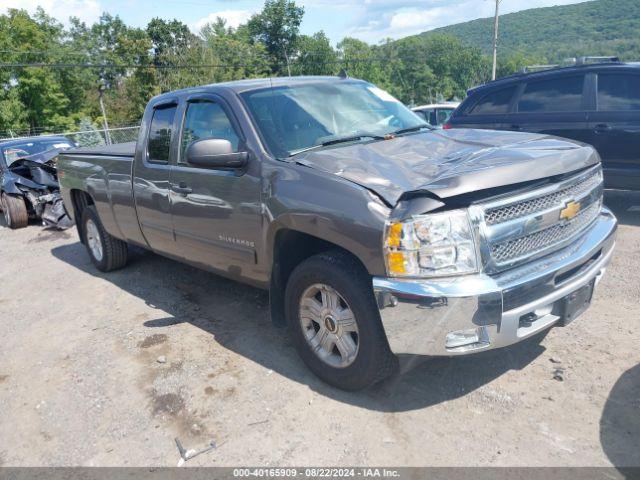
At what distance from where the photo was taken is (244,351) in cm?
403

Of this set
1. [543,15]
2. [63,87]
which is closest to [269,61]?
[63,87]

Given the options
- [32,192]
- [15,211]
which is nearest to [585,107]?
[32,192]

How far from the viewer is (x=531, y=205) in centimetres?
289

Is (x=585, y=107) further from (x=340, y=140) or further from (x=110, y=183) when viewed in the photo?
(x=110, y=183)

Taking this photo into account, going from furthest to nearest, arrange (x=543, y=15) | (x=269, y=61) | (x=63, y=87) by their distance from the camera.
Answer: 1. (x=543, y=15)
2. (x=269, y=61)
3. (x=63, y=87)

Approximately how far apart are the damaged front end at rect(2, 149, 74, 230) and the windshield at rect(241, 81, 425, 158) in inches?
278

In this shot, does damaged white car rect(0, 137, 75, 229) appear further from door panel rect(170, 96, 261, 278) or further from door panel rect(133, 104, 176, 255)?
door panel rect(170, 96, 261, 278)

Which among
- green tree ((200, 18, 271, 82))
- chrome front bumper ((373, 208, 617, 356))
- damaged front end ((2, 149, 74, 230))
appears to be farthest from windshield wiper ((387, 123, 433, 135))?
green tree ((200, 18, 271, 82))

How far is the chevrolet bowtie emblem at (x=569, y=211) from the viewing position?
3.05 m

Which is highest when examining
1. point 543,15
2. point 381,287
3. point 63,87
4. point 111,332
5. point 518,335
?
point 543,15

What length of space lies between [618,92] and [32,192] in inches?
383

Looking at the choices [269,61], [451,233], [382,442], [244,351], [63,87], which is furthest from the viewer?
[269,61]

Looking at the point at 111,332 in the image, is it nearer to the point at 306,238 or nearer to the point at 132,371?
the point at 132,371

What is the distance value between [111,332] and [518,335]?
3.46 meters
